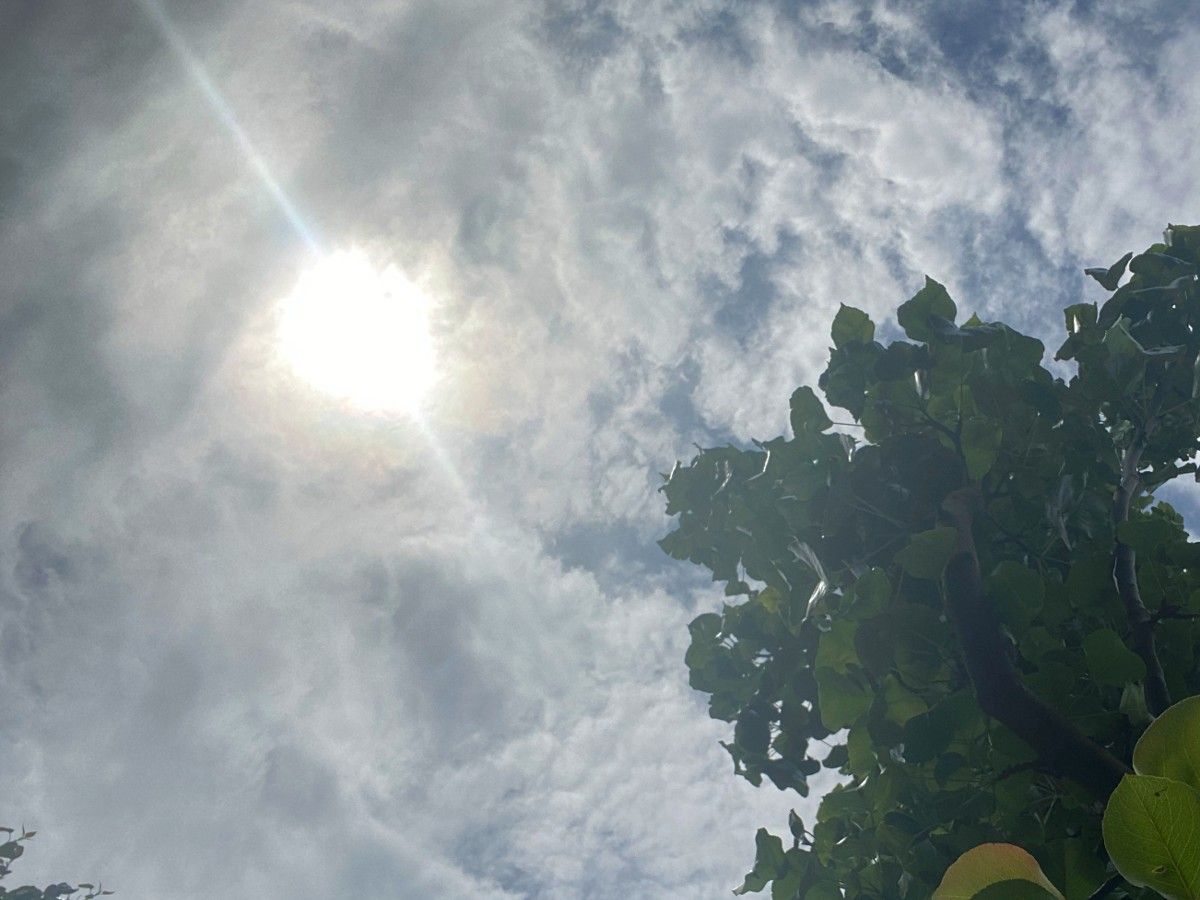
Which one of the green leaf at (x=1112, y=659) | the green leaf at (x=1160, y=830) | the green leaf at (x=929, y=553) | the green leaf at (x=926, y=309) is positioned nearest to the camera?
the green leaf at (x=1160, y=830)

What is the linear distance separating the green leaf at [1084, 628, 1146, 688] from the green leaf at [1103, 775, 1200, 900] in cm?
240

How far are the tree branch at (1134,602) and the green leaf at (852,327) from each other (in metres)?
1.50

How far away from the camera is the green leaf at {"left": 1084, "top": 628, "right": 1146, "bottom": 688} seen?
9.91ft

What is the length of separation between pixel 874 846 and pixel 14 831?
12.3m

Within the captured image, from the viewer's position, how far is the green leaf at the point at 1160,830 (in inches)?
37.4

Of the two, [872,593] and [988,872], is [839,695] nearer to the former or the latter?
[872,593]

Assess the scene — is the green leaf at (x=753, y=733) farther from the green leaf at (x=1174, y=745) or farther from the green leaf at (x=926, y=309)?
the green leaf at (x=1174, y=745)

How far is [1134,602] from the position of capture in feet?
10.9

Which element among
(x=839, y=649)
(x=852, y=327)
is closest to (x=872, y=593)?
(x=839, y=649)

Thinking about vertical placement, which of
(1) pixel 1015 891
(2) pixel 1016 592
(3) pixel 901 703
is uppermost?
(2) pixel 1016 592

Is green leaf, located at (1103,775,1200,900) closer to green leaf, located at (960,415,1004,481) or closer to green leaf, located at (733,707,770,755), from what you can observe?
green leaf, located at (960,415,1004,481)

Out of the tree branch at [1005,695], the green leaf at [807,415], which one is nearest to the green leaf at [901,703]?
A: the tree branch at [1005,695]

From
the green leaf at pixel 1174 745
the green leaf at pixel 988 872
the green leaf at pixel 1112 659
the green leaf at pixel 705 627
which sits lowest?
the green leaf at pixel 988 872

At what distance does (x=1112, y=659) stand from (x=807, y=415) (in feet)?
6.40
